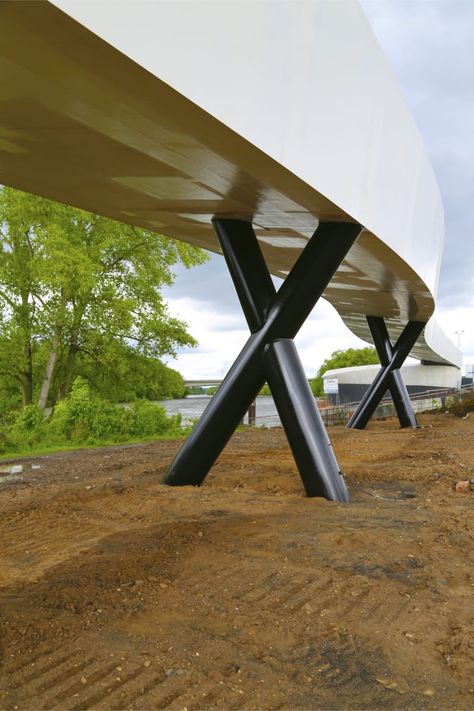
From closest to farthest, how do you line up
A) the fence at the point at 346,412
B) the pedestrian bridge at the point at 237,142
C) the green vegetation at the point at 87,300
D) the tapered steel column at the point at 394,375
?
the pedestrian bridge at the point at 237,142, the tapered steel column at the point at 394,375, the green vegetation at the point at 87,300, the fence at the point at 346,412

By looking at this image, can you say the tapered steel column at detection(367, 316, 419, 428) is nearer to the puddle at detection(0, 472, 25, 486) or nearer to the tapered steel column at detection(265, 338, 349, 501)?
the tapered steel column at detection(265, 338, 349, 501)

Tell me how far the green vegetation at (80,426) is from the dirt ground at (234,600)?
7.93 metres

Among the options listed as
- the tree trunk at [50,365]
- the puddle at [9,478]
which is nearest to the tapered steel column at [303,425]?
the puddle at [9,478]

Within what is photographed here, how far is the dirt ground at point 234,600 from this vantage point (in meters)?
3.13

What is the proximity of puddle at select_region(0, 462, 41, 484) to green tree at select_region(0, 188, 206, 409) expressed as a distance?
10455mm

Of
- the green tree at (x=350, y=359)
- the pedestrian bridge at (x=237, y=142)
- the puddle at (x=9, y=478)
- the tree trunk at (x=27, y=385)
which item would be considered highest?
the green tree at (x=350, y=359)

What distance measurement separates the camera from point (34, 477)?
34.2 ft

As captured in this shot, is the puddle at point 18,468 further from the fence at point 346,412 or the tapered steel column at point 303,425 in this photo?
the fence at point 346,412

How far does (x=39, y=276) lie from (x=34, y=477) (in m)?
12.4

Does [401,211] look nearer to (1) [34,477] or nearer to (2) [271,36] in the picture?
(2) [271,36]

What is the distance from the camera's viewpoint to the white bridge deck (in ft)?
12.0

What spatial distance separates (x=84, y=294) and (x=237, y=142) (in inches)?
713

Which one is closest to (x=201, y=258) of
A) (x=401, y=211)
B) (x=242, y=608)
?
(x=401, y=211)

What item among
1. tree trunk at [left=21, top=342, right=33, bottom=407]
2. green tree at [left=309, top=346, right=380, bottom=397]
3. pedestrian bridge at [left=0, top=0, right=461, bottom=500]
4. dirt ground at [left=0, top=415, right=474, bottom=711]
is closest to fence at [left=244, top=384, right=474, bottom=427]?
tree trunk at [left=21, top=342, right=33, bottom=407]
